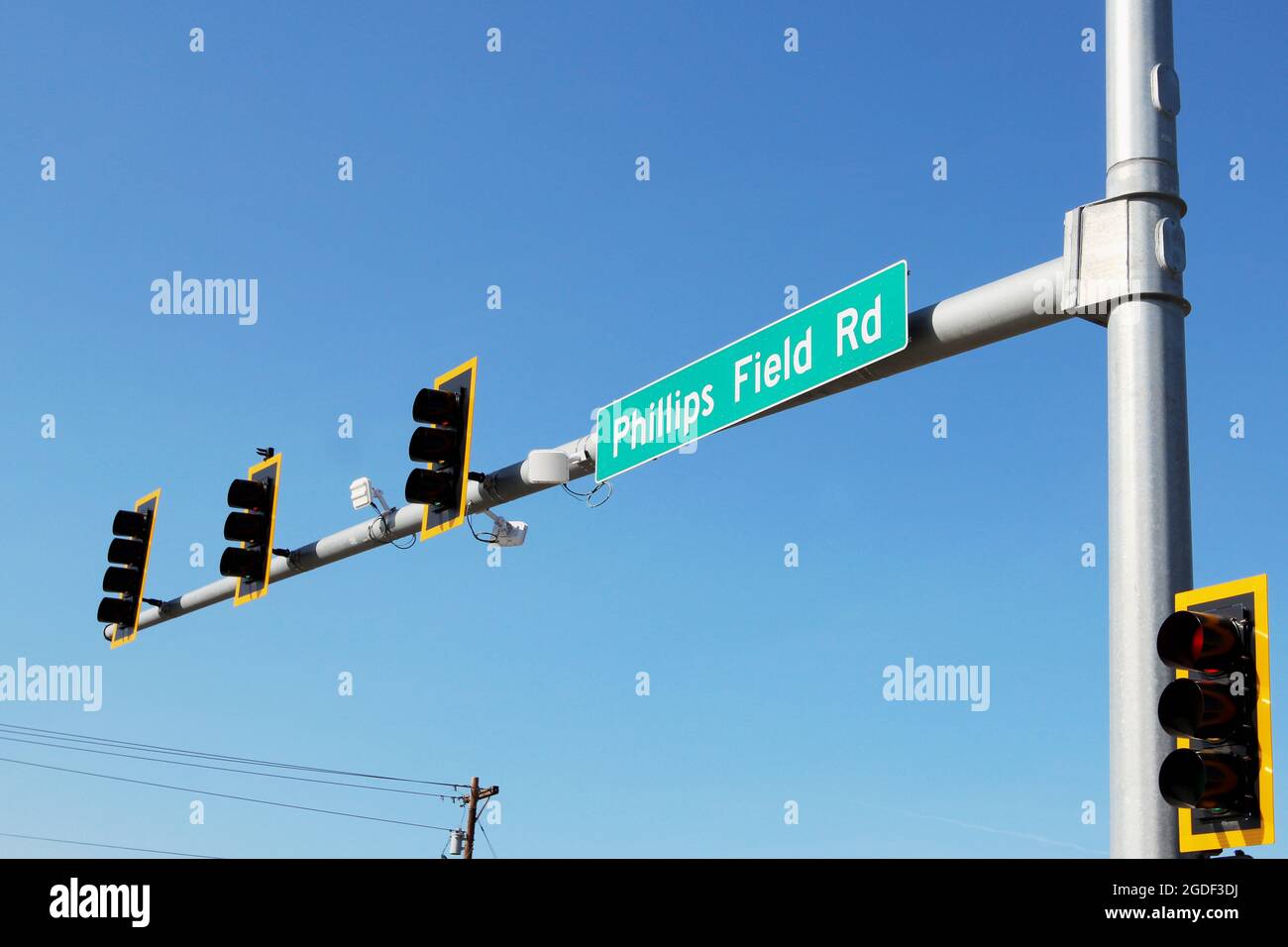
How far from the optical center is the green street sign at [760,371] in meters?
7.86

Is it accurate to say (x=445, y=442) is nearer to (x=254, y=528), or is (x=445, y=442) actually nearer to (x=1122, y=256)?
(x=254, y=528)

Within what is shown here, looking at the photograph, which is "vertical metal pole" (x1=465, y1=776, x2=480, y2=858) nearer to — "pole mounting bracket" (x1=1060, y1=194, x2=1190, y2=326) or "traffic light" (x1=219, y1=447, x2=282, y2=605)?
"traffic light" (x1=219, y1=447, x2=282, y2=605)

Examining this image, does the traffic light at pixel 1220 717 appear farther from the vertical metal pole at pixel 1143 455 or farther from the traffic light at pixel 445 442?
the traffic light at pixel 445 442

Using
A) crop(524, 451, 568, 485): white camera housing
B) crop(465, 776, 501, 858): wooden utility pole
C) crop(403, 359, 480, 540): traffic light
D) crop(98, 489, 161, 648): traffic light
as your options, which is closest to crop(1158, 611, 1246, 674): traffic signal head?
crop(524, 451, 568, 485): white camera housing

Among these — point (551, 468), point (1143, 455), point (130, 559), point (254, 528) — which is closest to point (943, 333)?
point (1143, 455)

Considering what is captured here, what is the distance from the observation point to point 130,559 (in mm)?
14234

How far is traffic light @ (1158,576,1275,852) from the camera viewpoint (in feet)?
19.6

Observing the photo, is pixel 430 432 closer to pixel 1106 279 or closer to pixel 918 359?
pixel 918 359

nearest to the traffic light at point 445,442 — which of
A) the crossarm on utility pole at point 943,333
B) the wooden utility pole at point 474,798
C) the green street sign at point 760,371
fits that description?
the crossarm on utility pole at point 943,333

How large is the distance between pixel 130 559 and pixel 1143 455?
35.4 feet

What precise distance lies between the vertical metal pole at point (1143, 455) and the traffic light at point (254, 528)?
820cm
